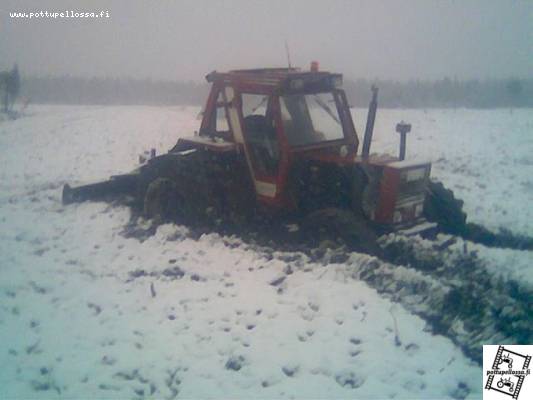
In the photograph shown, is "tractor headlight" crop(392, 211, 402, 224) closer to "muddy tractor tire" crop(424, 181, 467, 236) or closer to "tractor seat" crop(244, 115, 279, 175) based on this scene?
"muddy tractor tire" crop(424, 181, 467, 236)

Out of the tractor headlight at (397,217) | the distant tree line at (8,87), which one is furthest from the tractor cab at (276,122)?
the distant tree line at (8,87)

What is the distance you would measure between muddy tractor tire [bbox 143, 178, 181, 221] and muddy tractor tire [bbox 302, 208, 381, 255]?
215 centimetres

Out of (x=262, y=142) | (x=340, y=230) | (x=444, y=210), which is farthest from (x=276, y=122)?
(x=444, y=210)

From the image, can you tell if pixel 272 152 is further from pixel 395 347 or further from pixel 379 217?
pixel 395 347

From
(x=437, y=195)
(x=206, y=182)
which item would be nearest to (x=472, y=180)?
(x=437, y=195)

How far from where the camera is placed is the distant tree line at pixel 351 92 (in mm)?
22375

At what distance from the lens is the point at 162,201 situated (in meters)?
7.37

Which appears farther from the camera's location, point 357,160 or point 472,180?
point 472,180

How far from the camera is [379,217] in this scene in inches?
234

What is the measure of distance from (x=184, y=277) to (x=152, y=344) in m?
1.33

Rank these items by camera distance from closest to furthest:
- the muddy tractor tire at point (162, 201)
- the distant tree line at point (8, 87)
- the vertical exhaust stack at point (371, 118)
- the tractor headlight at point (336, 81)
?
1. the vertical exhaust stack at point (371, 118)
2. the tractor headlight at point (336, 81)
3. the muddy tractor tire at point (162, 201)
4. the distant tree line at point (8, 87)

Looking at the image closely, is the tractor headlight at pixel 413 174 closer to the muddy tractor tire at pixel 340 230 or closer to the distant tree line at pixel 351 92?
the muddy tractor tire at pixel 340 230

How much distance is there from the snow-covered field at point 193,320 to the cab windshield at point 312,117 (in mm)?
1721

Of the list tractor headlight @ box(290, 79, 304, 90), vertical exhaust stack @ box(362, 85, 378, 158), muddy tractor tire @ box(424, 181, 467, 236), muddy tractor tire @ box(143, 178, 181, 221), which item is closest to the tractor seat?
tractor headlight @ box(290, 79, 304, 90)
